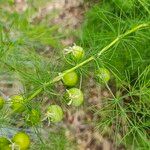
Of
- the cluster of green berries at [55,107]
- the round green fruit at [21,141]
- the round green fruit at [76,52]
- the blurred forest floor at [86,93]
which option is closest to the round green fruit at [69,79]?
the cluster of green berries at [55,107]

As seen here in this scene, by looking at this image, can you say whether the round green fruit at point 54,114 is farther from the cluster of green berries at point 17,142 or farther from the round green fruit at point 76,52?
the round green fruit at point 76,52

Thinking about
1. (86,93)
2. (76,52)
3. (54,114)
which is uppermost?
(76,52)

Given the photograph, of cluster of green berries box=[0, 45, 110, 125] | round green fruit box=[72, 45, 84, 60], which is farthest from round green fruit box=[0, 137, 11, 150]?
round green fruit box=[72, 45, 84, 60]

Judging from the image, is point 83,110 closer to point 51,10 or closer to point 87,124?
point 87,124

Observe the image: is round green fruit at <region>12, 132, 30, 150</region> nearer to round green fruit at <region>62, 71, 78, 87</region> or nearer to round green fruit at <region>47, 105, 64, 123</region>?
round green fruit at <region>47, 105, 64, 123</region>

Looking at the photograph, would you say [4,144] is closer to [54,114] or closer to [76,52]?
[54,114]

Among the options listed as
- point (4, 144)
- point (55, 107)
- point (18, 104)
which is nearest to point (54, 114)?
point (55, 107)

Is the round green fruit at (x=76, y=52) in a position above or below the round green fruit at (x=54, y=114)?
above

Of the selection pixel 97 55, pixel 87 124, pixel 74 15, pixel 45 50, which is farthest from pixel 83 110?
pixel 97 55

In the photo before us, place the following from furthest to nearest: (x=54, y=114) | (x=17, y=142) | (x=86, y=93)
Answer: (x=86, y=93) → (x=54, y=114) → (x=17, y=142)

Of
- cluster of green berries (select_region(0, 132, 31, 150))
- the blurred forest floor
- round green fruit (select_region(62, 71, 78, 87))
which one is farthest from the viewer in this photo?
the blurred forest floor

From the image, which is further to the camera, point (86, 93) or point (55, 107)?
point (86, 93)
